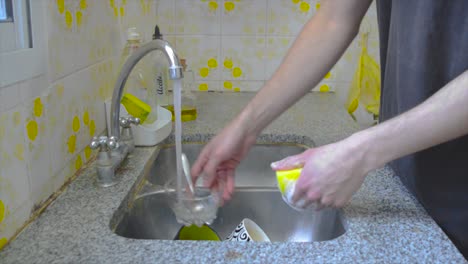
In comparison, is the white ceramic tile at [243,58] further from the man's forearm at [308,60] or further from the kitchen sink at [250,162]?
the man's forearm at [308,60]

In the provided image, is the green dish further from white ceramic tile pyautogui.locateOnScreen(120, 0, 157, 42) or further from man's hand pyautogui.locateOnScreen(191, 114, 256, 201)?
white ceramic tile pyautogui.locateOnScreen(120, 0, 157, 42)

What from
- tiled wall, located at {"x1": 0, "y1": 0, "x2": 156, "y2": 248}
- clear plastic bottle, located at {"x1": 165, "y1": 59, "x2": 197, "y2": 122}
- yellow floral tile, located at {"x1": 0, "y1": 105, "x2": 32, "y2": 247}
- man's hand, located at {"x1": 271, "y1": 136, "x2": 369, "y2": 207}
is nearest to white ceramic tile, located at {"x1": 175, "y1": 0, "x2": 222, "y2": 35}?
clear plastic bottle, located at {"x1": 165, "y1": 59, "x2": 197, "y2": 122}

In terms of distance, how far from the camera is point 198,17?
1.72m

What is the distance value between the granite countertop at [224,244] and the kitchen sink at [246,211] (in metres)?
0.06

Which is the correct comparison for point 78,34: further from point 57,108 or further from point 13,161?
point 13,161

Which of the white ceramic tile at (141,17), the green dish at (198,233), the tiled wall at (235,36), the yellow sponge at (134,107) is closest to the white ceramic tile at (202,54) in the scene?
the tiled wall at (235,36)

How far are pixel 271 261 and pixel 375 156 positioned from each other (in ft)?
0.66

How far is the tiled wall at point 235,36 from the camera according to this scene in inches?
67.5

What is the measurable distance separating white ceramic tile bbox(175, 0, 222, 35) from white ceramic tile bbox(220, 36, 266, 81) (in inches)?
2.6

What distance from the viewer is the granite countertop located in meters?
0.65

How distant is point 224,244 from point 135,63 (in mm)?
429

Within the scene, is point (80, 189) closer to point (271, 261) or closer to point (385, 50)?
point (271, 261)

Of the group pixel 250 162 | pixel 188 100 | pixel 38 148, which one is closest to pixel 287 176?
pixel 38 148

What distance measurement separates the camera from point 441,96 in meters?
0.59
